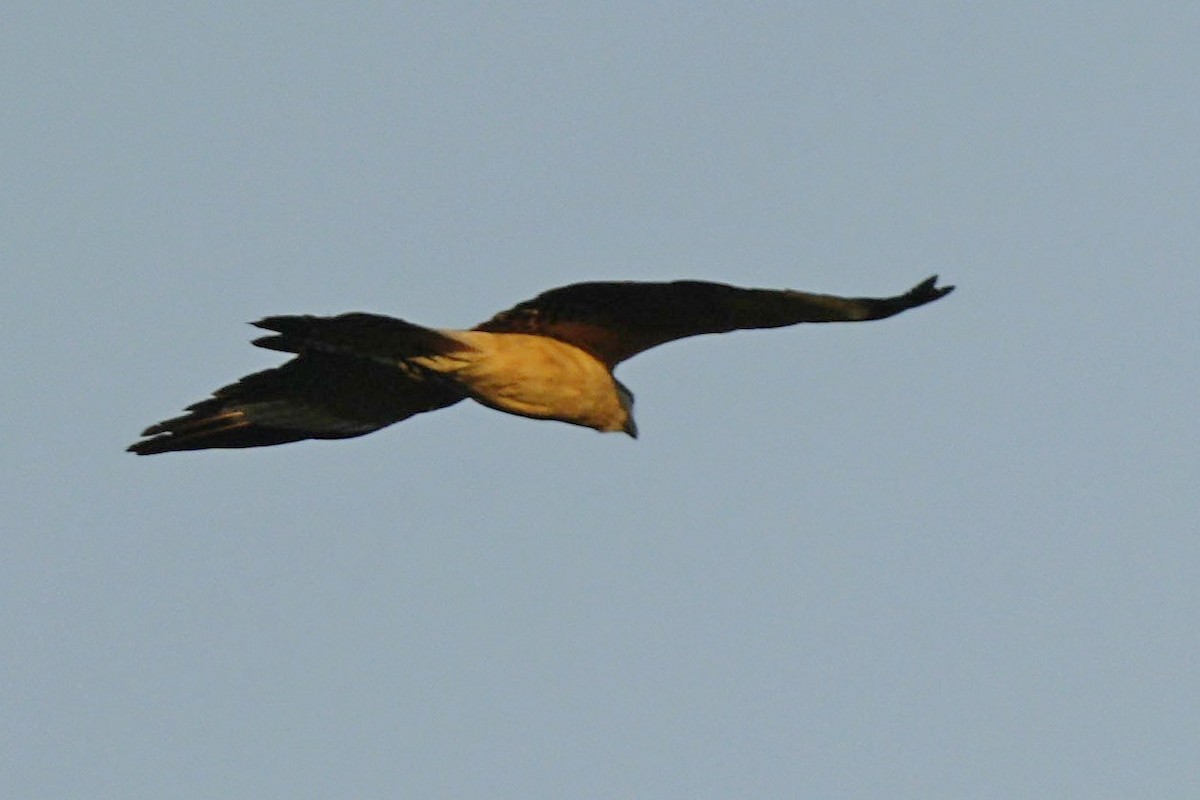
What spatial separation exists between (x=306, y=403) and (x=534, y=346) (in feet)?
6.32

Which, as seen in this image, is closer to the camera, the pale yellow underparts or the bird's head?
the pale yellow underparts

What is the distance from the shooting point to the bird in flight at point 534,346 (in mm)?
13148

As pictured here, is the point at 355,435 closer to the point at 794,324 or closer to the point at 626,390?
the point at 626,390

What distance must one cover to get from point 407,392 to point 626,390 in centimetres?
141

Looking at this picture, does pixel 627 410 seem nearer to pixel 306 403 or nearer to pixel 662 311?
pixel 662 311

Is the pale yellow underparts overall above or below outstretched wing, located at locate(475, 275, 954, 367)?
below

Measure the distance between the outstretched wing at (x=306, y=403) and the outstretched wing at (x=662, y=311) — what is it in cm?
70

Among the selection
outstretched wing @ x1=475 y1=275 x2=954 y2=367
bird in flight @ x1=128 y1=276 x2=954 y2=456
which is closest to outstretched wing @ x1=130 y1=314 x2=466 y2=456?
A: bird in flight @ x1=128 y1=276 x2=954 y2=456

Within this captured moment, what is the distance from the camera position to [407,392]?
1475 cm

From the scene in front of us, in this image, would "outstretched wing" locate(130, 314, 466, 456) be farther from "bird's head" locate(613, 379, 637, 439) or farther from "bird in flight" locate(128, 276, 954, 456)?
"bird's head" locate(613, 379, 637, 439)

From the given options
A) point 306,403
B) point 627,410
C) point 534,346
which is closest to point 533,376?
point 534,346

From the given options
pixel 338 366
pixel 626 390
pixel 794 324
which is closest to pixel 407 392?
pixel 338 366

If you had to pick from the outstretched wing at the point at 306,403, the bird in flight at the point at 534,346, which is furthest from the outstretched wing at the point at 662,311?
the outstretched wing at the point at 306,403

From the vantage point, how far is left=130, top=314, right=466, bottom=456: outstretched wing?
14.4m
